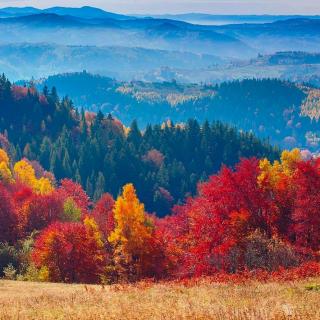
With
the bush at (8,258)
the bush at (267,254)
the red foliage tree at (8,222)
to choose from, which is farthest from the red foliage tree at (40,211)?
the bush at (267,254)

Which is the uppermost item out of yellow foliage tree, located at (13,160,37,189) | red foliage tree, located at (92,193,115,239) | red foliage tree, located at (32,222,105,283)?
red foliage tree, located at (32,222,105,283)

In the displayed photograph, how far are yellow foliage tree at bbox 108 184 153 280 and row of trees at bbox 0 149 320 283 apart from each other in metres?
0.11

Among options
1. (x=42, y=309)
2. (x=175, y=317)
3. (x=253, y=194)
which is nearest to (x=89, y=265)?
(x=253, y=194)

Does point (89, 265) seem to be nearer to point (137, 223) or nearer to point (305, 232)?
point (137, 223)

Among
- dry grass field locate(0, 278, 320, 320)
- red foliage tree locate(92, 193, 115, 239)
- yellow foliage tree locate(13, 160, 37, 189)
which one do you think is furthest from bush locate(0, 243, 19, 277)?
yellow foliage tree locate(13, 160, 37, 189)

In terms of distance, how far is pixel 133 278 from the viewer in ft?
206

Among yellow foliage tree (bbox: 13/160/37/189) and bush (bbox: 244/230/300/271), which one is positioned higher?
bush (bbox: 244/230/300/271)

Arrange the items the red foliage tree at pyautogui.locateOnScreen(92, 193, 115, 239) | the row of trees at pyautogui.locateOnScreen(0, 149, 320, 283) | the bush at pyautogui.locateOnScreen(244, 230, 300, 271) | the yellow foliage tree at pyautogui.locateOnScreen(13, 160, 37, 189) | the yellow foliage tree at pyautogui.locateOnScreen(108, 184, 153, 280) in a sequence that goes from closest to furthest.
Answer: the bush at pyautogui.locateOnScreen(244, 230, 300, 271) < the row of trees at pyautogui.locateOnScreen(0, 149, 320, 283) < the yellow foliage tree at pyautogui.locateOnScreen(108, 184, 153, 280) < the red foliage tree at pyautogui.locateOnScreen(92, 193, 115, 239) < the yellow foliage tree at pyautogui.locateOnScreen(13, 160, 37, 189)

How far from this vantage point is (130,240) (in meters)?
68.6

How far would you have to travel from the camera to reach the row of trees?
4850 cm

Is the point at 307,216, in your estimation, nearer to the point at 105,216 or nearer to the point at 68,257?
the point at 68,257

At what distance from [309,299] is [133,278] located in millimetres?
41880

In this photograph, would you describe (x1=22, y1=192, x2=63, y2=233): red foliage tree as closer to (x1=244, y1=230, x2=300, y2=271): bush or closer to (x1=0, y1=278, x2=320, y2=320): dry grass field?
(x1=244, y1=230, x2=300, y2=271): bush

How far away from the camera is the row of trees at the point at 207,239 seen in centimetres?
4850
